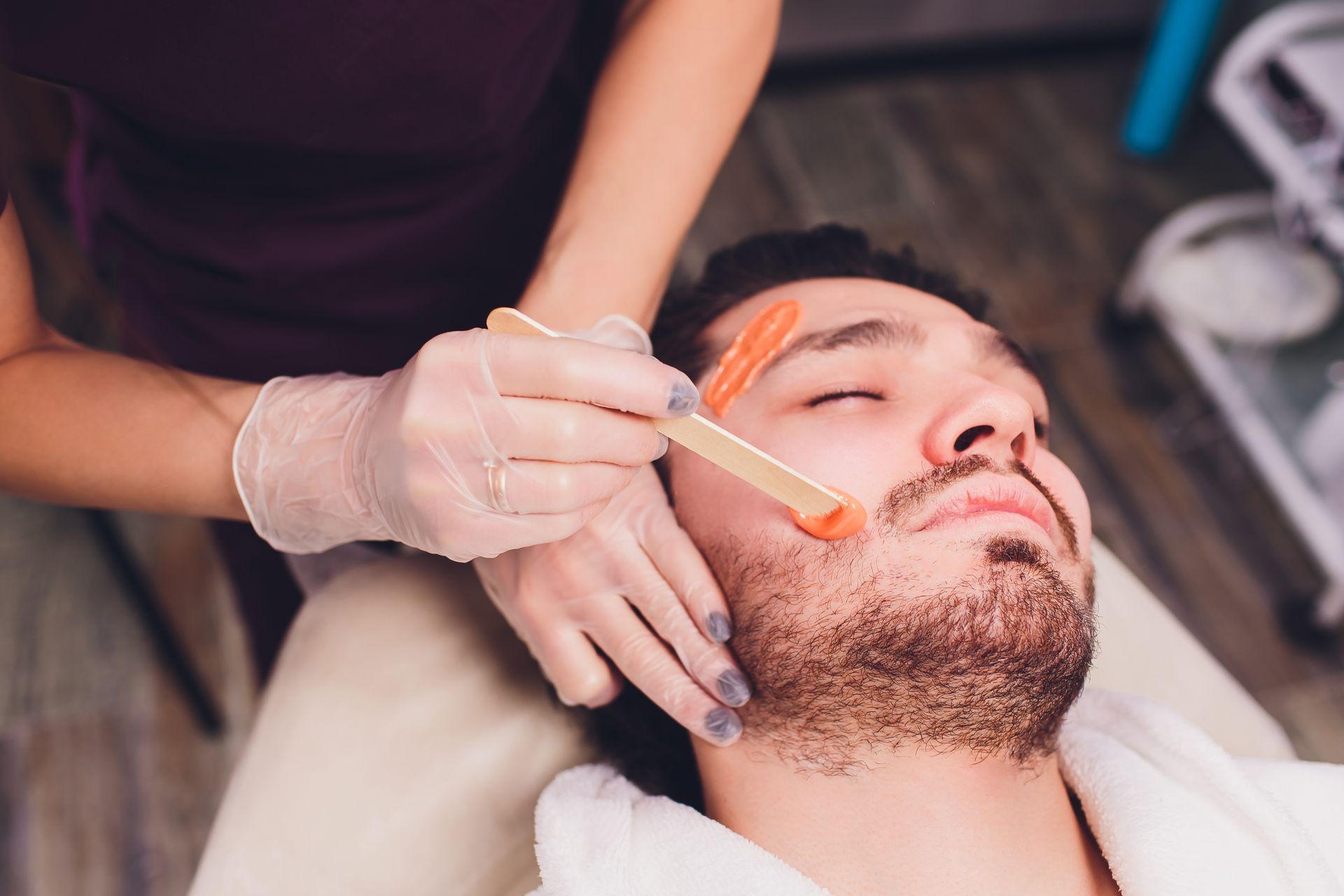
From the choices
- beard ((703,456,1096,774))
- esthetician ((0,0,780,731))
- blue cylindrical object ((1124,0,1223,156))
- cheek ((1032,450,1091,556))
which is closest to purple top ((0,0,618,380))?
esthetician ((0,0,780,731))

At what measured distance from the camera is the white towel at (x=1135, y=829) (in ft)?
2.99

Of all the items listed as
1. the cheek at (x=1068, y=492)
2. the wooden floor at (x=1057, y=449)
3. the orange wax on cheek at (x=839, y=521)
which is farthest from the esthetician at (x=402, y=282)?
the wooden floor at (x=1057, y=449)

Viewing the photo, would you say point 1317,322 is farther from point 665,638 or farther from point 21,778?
point 21,778

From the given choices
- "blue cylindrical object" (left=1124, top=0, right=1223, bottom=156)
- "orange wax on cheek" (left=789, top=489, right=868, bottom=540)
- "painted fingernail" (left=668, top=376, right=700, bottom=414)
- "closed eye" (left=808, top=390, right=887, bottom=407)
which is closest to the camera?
"painted fingernail" (left=668, top=376, right=700, bottom=414)

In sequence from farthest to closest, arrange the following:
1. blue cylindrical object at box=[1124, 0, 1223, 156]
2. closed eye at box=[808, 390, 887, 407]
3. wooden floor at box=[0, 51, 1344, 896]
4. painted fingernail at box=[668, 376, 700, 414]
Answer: blue cylindrical object at box=[1124, 0, 1223, 156]
wooden floor at box=[0, 51, 1344, 896]
closed eye at box=[808, 390, 887, 407]
painted fingernail at box=[668, 376, 700, 414]

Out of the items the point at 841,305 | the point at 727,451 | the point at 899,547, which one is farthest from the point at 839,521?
the point at 841,305

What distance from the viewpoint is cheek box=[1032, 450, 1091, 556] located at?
1.03 meters

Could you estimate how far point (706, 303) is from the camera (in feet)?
3.93

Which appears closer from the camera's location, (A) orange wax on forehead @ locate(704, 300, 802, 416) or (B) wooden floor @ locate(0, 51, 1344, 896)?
(A) orange wax on forehead @ locate(704, 300, 802, 416)

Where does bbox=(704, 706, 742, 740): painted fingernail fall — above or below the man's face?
below

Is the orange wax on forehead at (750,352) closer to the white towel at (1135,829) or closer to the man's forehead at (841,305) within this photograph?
the man's forehead at (841,305)

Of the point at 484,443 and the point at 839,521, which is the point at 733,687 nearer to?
the point at 839,521

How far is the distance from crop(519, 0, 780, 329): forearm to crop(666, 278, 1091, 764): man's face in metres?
0.18

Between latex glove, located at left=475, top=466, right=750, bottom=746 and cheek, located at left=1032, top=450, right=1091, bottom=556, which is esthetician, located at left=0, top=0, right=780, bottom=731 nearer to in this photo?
latex glove, located at left=475, top=466, right=750, bottom=746
